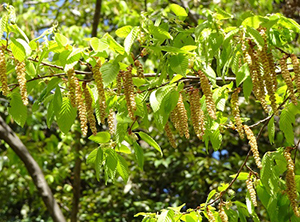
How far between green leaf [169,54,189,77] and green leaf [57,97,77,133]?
16.9 inches

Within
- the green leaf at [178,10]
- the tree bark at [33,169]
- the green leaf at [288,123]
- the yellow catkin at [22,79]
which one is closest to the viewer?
the yellow catkin at [22,79]

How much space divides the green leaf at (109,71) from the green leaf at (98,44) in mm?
53

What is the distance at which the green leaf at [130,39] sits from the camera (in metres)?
1.39

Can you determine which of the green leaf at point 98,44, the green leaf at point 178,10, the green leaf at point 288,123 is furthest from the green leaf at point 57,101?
the green leaf at point 288,123

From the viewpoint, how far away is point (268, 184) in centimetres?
182

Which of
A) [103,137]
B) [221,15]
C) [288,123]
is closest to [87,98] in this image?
[103,137]

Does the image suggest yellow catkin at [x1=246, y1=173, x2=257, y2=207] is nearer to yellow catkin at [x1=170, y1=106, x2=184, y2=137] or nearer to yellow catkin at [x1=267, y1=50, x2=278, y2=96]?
yellow catkin at [x1=170, y1=106, x2=184, y2=137]

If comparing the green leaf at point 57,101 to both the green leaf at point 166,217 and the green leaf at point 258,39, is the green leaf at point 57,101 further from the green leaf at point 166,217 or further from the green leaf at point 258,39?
the green leaf at point 258,39

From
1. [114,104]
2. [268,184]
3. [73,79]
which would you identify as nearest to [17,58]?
[73,79]

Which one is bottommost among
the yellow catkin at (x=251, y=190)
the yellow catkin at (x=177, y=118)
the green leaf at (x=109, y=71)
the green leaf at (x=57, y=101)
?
the yellow catkin at (x=251, y=190)

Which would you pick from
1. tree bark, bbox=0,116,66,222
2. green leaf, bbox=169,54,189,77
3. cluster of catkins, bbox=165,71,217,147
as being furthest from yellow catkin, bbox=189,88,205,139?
tree bark, bbox=0,116,66,222

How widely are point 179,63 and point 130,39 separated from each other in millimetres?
186

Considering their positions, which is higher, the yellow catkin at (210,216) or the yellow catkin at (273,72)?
the yellow catkin at (273,72)

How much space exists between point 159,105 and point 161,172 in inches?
149
